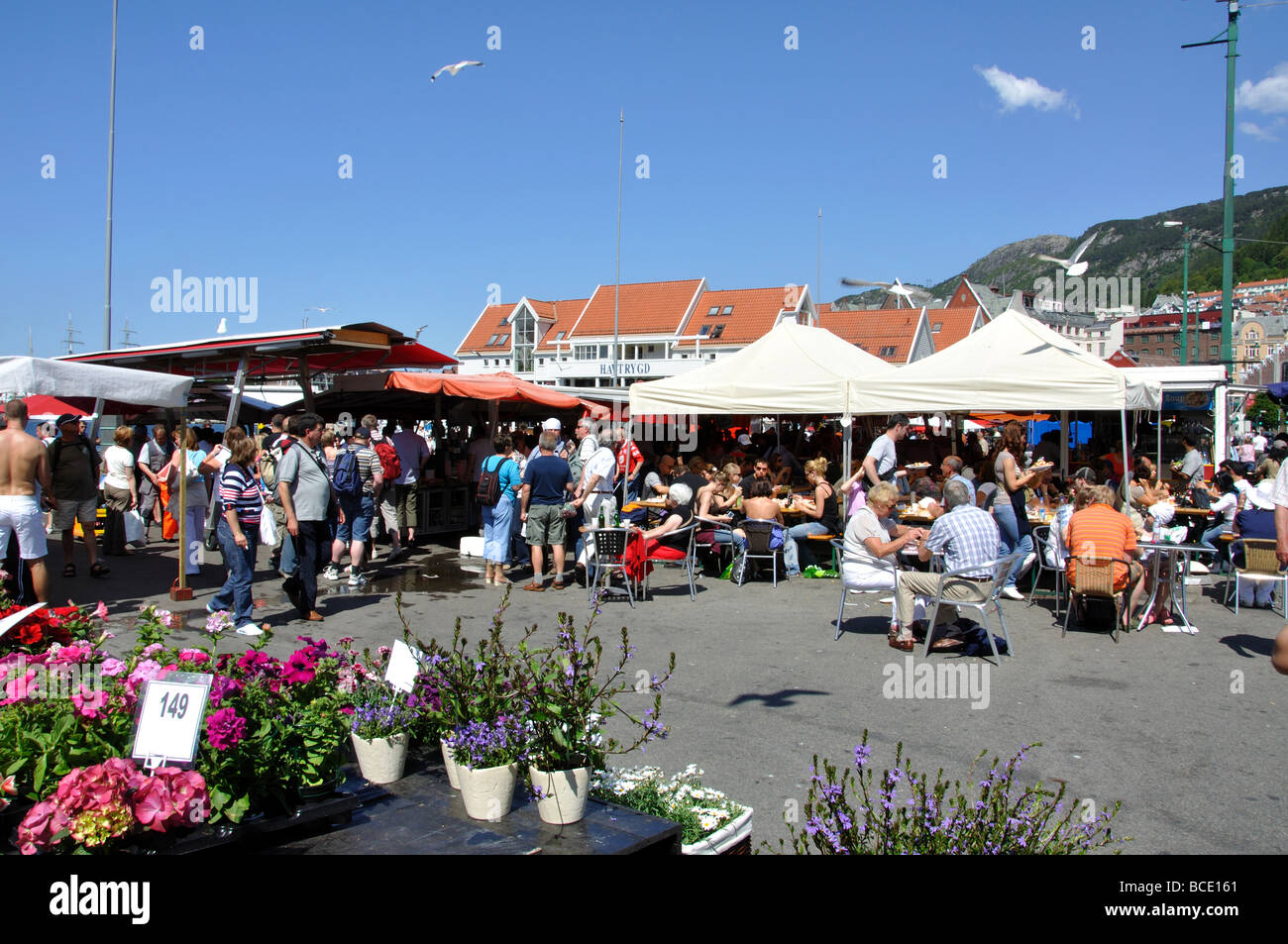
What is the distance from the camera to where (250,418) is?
21.5 meters

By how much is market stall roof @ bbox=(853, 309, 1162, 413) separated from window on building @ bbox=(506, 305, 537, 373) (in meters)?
62.4

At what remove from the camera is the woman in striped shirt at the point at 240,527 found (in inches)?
288

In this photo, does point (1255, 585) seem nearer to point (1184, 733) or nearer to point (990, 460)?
point (990, 460)

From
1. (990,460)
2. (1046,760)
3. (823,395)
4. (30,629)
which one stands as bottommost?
(1046,760)

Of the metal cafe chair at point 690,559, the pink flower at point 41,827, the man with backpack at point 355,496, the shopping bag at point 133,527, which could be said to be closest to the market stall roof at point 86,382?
the man with backpack at point 355,496

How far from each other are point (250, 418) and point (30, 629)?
19.9m

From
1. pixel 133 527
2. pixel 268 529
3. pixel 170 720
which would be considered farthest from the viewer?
pixel 133 527

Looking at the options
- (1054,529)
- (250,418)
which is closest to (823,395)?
(1054,529)

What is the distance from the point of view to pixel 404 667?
323 centimetres

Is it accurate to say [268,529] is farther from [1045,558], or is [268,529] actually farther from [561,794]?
[561,794]

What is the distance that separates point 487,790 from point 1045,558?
7.81 meters

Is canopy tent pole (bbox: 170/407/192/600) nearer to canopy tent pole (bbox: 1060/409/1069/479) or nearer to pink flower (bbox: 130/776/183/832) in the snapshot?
pink flower (bbox: 130/776/183/832)

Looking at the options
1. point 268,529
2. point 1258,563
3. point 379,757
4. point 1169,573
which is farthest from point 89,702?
point 1258,563

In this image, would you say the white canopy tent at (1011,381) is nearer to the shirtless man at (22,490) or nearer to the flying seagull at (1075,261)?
the flying seagull at (1075,261)
